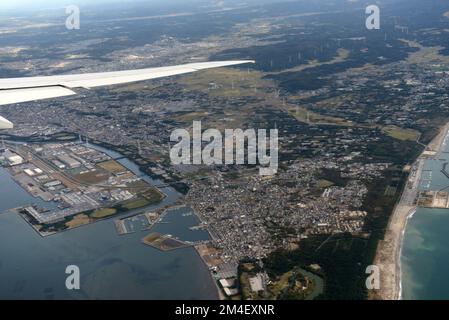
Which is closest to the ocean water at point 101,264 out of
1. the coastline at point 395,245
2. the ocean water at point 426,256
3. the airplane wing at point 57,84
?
the coastline at point 395,245

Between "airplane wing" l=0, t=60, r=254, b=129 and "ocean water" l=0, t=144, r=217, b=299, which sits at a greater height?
"airplane wing" l=0, t=60, r=254, b=129

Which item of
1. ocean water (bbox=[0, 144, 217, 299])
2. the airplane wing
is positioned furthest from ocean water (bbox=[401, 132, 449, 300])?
the airplane wing

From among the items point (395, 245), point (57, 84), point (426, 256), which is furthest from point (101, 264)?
point (426, 256)

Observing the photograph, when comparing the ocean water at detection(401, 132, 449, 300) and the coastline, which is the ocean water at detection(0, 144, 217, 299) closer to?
the coastline

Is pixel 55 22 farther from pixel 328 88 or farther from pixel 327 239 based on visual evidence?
pixel 327 239

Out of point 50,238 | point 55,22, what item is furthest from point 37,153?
point 55,22

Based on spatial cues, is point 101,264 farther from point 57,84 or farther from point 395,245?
point 395,245
